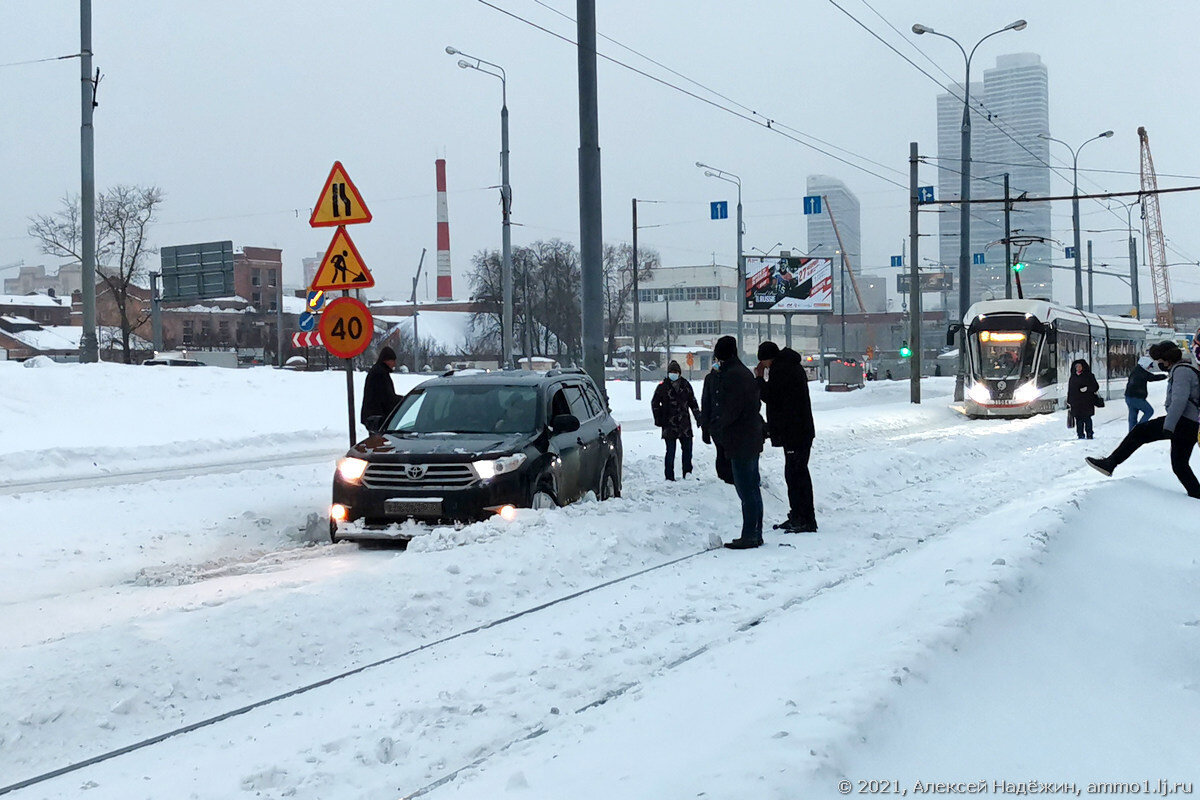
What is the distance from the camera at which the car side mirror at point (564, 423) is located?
10.7 meters

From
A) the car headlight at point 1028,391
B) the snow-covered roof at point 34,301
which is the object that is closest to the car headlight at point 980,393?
the car headlight at point 1028,391

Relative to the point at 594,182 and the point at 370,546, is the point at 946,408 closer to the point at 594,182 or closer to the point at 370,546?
the point at 594,182

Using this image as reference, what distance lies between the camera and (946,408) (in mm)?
34875

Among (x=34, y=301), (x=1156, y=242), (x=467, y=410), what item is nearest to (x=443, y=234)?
(x=34, y=301)

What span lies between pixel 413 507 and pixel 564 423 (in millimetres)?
1790

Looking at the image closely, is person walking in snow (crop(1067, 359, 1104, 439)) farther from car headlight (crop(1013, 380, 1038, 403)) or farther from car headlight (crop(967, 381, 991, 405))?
car headlight (crop(967, 381, 991, 405))

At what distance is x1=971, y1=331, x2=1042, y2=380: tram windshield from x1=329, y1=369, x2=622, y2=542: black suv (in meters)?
21.9

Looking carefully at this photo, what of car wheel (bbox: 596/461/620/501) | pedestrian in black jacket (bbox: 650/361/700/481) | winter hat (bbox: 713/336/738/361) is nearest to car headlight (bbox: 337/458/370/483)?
car wheel (bbox: 596/461/620/501)

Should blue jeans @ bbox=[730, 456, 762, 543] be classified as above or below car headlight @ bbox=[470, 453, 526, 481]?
below

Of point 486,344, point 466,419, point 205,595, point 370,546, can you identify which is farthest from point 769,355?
point 486,344

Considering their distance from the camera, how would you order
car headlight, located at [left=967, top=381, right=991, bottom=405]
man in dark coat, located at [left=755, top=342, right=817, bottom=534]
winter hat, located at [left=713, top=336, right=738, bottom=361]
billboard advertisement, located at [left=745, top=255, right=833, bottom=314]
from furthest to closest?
billboard advertisement, located at [left=745, top=255, right=833, bottom=314] < car headlight, located at [left=967, top=381, right=991, bottom=405] < man in dark coat, located at [left=755, top=342, right=817, bottom=534] < winter hat, located at [left=713, top=336, right=738, bottom=361]

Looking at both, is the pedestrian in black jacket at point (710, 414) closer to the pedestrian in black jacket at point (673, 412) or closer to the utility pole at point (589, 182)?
the pedestrian in black jacket at point (673, 412)

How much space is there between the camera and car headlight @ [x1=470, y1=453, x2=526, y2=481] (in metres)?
9.70

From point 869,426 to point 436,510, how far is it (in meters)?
20.0
